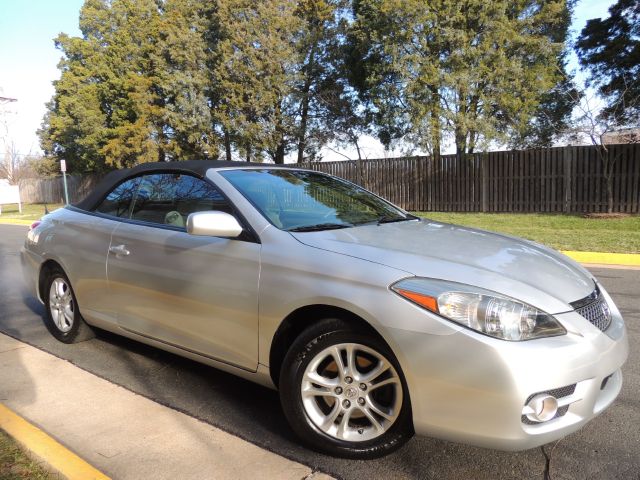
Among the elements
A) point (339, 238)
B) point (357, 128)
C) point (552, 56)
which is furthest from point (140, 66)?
point (339, 238)

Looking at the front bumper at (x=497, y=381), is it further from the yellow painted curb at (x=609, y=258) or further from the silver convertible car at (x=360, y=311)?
the yellow painted curb at (x=609, y=258)

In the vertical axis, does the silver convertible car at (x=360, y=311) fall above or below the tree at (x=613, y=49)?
below

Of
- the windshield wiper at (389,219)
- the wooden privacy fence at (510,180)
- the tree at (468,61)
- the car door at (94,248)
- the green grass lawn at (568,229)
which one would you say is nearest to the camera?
the windshield wiper at (389,219)

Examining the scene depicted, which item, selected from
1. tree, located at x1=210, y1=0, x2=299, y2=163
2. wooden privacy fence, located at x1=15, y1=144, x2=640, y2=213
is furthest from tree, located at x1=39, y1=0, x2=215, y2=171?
wooden privacy fence, located at x1=15, y1=144, x2=640, y2=213

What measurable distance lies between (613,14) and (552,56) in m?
5.54

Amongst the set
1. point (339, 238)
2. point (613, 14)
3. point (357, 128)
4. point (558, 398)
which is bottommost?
point (558, 398)

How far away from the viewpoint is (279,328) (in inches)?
109

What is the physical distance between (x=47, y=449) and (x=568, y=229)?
11.6 m

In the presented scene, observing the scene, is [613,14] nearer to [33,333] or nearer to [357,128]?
[357,128]

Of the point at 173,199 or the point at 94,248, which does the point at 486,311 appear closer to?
the point at 173,199

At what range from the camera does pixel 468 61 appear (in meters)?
15.6

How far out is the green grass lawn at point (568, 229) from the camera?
9289 mm

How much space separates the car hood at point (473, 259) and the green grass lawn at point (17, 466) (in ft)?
5.63

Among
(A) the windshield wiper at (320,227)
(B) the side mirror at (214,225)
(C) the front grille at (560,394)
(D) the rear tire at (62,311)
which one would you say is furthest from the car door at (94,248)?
(C) the front grille at (560,394)
